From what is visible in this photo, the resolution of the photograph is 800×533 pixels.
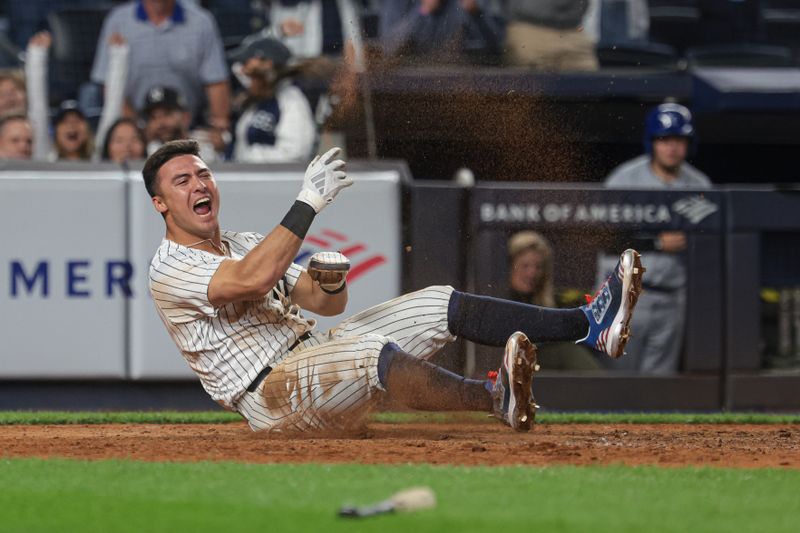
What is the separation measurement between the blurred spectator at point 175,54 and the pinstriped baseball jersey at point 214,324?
16.4 ft

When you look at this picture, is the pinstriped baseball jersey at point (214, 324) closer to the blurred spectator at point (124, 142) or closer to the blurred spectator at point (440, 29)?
the blurred spectator at point (440, 29)

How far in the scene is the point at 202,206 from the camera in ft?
20.0

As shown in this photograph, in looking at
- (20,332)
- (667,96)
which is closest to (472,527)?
Result: (20,332)

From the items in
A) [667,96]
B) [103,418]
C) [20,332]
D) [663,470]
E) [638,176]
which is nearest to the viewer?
[663,470]

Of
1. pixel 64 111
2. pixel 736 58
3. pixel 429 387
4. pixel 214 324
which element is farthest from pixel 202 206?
pixel 736 58

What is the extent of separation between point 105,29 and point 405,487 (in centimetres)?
756

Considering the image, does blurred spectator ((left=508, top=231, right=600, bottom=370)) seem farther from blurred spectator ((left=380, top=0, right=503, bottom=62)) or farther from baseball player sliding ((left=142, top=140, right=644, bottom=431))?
baseball player sliding ((left=142, top=140, right=644, bottom=431))

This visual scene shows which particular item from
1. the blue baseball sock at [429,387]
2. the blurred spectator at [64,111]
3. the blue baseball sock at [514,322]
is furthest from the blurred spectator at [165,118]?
the blue baseball sock at [429,387]

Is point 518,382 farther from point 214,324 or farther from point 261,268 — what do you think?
point 214,324

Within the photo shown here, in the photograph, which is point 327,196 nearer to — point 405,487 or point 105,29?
point 405,487

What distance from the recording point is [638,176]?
9609 mm

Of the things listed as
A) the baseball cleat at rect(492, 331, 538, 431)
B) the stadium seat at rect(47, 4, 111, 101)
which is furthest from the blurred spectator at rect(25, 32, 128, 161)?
the baseball cleat at rect(492, 331, 538, 431)

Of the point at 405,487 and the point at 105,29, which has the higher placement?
the point at 105,29

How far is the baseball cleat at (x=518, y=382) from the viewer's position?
5441mm
